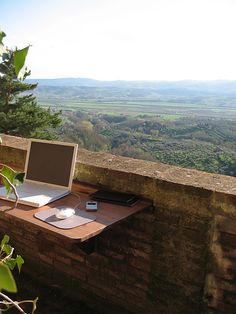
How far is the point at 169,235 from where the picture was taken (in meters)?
2.09

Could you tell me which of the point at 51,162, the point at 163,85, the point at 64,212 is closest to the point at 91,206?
the point at 64,212

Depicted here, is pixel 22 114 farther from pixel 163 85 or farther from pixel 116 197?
pixel 163 85

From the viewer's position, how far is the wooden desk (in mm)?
1669

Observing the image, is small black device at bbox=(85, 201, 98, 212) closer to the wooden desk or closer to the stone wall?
the wooden desk

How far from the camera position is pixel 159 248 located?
214 centimetres

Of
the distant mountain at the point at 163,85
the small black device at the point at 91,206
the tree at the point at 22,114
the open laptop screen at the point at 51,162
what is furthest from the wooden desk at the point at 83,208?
the distant mountain at the point at 163,85

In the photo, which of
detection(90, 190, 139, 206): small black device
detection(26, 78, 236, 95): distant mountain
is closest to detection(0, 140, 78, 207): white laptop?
detection(90, 190, 139, 206): small black device

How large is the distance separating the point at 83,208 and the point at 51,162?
42 centimetres

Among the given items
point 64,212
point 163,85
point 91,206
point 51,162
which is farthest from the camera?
point 163,85

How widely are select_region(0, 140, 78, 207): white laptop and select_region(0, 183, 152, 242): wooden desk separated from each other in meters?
0.10

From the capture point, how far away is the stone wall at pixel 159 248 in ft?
6.27

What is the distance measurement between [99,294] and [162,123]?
46.4m

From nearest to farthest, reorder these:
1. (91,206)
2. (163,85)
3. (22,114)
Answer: (91,206)
(22,114)
(163,85)

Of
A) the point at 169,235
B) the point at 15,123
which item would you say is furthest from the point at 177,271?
the point at 15,123
